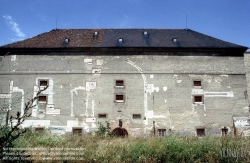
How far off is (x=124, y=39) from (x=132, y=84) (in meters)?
4.69

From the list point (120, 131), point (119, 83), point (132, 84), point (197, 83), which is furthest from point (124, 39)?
point (120, 131)

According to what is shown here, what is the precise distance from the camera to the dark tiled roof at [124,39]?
19594 mm

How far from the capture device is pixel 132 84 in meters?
18.6

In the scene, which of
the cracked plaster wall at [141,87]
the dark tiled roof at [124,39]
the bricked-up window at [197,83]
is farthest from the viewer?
the dark tiled roof at [124,39]

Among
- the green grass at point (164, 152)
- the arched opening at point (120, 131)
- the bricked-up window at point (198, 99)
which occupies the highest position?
the bricked-up window at point (198, 99)

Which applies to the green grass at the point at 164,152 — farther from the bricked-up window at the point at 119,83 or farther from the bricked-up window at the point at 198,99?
the bricked-up window at the point at 119,83

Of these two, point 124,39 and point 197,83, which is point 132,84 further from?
point 197,83

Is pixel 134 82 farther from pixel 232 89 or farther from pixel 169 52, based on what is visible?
pixel 232 89

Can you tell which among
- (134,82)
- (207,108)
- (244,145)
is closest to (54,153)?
(244,145)

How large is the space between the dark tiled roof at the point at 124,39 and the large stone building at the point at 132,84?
9cm

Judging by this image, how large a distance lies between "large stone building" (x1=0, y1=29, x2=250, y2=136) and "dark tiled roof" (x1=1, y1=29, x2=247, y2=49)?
9 centimetres

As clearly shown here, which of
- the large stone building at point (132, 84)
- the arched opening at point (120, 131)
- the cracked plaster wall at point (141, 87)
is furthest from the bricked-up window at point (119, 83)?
the arched opening at point (120, 131)

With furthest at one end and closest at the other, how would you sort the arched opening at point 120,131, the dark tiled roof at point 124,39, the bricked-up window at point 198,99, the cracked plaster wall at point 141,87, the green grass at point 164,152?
the dark tiled roof at point 124,39, the bricked-up window at point 198,99, the cracked plaster wall at point 141,87, the arched opening at point 120,131, the green grass at point 164,152

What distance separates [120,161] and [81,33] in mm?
16467
